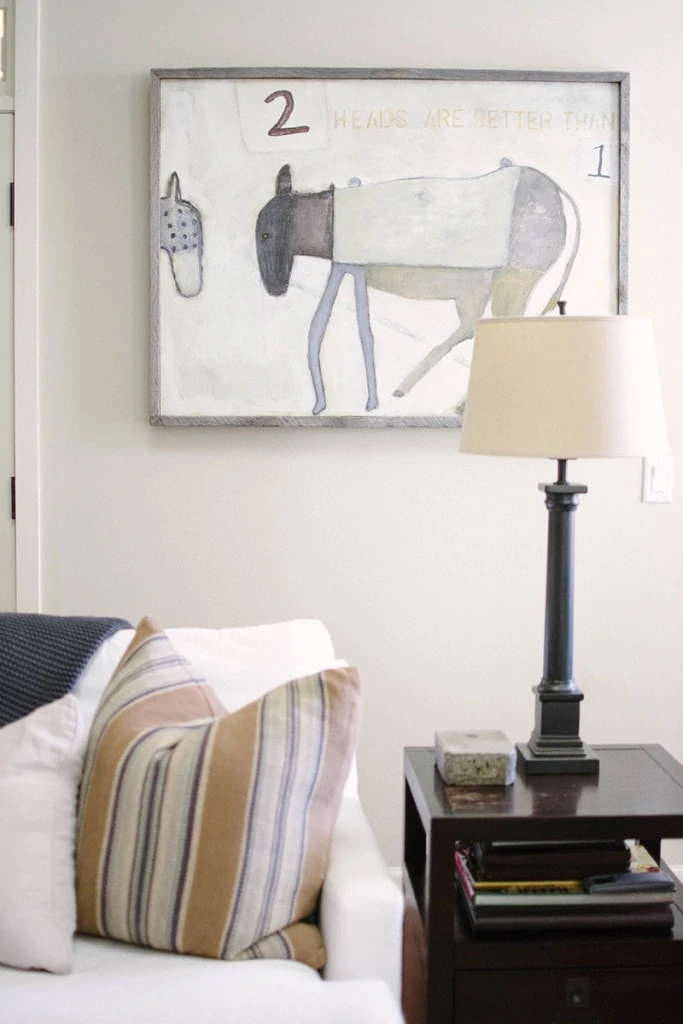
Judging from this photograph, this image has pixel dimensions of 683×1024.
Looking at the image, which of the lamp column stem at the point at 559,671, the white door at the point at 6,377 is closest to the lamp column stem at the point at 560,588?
the lamp column stem at the point at 559,671

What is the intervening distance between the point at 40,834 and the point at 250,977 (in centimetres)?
36

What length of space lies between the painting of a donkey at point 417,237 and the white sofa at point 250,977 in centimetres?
116

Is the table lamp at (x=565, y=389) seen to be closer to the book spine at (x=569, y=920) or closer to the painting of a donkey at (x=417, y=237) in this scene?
the book spine at (x=569, y=920)

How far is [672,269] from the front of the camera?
9.25 feet

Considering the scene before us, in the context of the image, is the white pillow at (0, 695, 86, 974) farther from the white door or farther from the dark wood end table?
the white door

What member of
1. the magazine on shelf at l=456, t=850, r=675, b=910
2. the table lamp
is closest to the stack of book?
the magazine on shelf at l=456, t=850, r=675, b=910

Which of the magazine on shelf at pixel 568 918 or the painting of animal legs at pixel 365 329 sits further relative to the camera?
the painting of animal legs at pixel 365 329

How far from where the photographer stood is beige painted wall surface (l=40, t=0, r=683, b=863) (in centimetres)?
273

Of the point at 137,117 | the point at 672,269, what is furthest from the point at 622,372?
the point at 137,117

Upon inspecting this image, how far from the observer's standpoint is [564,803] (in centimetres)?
183

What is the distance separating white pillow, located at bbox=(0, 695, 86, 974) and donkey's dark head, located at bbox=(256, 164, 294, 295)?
51.7 inches

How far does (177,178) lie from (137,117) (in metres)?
0.19

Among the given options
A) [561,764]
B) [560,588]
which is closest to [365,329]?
[560,588]

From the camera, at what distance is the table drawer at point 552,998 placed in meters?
1.79
